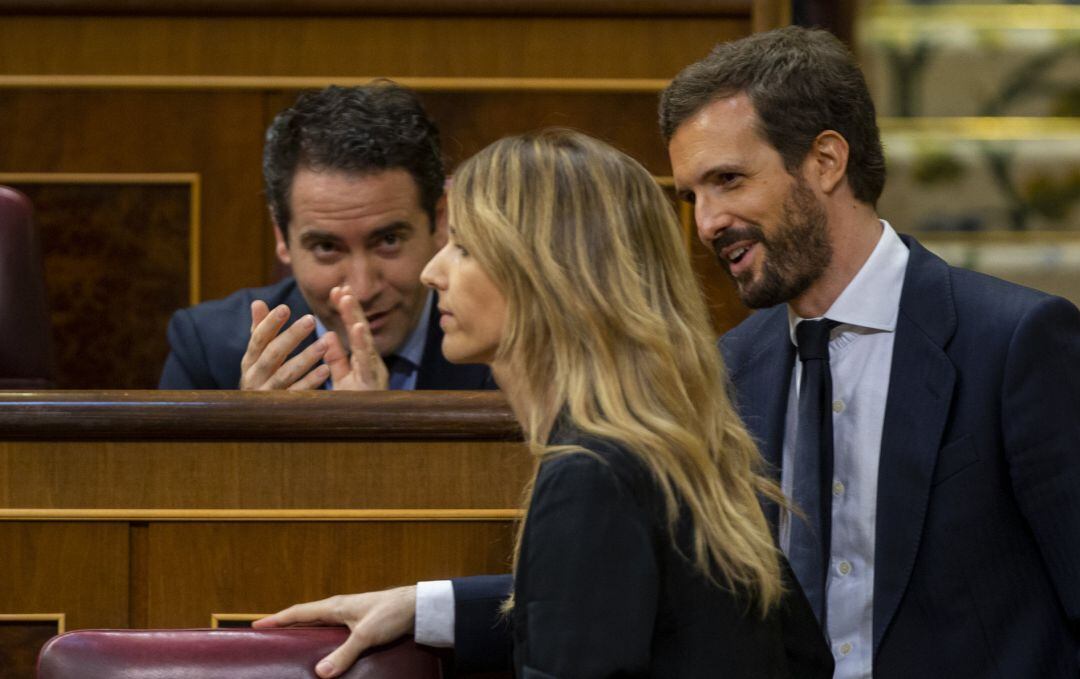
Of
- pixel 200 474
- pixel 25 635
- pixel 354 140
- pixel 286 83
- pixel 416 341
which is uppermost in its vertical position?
pixel 286 83

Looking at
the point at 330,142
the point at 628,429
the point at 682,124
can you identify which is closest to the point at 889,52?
the point at 330,142

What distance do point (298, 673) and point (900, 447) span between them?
430 millimetres

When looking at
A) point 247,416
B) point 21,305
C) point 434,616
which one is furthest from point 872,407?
point 21,305

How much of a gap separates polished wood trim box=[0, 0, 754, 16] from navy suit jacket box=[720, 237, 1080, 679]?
0.97 metres

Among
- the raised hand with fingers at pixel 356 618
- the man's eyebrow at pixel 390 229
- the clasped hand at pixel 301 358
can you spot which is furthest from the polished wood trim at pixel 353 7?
the raised hand with fingers at pixel 356 618

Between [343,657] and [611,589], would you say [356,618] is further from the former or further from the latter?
[611,589]

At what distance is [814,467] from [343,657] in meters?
0.34

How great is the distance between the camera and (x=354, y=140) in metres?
1.55

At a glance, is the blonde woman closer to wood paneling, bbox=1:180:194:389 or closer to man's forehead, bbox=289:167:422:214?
man's forehead, bbox=289:167:422:214

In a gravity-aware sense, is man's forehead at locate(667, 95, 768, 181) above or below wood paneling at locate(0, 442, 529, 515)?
above

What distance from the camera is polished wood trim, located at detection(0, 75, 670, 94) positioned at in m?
1.90

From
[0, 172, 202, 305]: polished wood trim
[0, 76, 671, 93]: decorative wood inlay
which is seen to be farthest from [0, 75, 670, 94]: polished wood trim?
[0, 172, 202, 305]: polished wood trim

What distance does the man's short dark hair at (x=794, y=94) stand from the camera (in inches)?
44.1

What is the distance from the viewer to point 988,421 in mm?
1017
